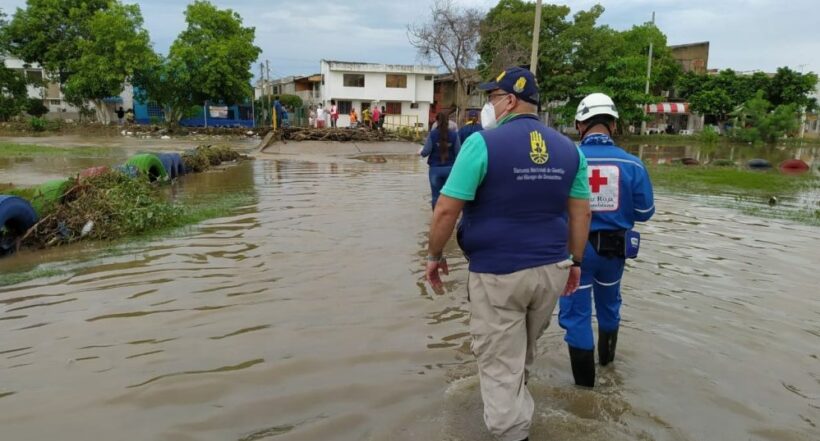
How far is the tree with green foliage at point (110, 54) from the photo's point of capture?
36.2m

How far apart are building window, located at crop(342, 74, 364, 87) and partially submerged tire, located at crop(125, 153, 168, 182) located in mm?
37218

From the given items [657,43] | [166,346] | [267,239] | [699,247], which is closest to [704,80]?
[657,43]

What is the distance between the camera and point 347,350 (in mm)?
4402

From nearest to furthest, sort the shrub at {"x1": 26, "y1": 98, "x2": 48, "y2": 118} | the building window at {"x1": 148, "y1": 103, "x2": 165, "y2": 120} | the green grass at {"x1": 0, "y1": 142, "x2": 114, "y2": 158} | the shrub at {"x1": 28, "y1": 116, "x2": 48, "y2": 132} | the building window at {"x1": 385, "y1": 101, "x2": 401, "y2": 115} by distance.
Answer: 1. the green grass at {"x1": 0, "y1": 142, "x2": 114, "y2": 158}
2. the shrub at {"x1": 28, "y1": 116, "x2": 48, "y2": 132}
3. the shrub at {"x1": 26, "y1": 98, "x2": 48, "y2": 118}
4. the building window at {"x1": 148, "y1": 103, "x2": 165, "y2": 120}
5. the building window at {"x1": 385, "y1": 101, "x2": 401, "y2": 115}

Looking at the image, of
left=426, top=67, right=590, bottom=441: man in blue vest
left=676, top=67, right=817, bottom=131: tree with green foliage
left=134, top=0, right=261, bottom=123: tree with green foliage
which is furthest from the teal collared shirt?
left=676, top=67, right=817, bottom=131: tree with green foliage

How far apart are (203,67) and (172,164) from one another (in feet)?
87.7

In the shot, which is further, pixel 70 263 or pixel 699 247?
pixel 699 247

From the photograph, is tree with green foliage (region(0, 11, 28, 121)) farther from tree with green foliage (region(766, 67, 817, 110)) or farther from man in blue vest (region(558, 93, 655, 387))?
tree with green foliage (region(766, 67, 817, 110))

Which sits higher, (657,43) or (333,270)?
(657,43)

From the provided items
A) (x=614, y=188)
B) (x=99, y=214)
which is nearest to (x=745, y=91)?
(x=99, y=214)

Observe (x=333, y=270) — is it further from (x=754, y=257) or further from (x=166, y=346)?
(x=754, y=257)

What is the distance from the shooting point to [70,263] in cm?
665

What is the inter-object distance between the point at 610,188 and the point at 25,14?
4720cm

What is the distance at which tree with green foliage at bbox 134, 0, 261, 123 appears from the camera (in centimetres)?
3850
